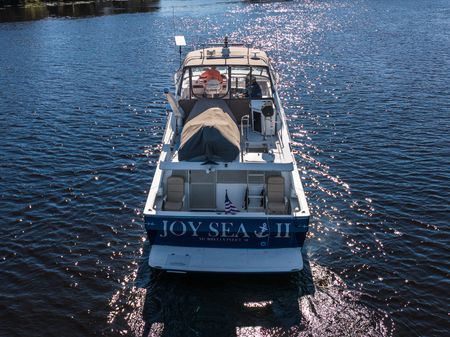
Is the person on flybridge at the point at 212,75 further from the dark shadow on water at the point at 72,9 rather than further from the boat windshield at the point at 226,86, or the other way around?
the dark shadow on water at the point at 72,9

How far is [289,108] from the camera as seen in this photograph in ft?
99.6

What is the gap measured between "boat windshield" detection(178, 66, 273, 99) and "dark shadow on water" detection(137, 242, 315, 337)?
24.6 ft

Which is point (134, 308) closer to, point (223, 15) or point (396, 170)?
point (396, 170)

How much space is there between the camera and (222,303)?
1358 centimetres

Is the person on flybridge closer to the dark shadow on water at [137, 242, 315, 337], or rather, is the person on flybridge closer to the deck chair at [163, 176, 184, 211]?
the deck chair at [163, 176, 184, 211]

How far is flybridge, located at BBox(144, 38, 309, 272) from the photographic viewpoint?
13.6 m

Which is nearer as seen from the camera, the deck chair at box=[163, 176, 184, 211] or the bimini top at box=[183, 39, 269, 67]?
the deck chair at box=[163, 176, 184, 211]

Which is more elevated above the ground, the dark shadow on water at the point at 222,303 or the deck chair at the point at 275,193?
the deck chair at the point at 275,193

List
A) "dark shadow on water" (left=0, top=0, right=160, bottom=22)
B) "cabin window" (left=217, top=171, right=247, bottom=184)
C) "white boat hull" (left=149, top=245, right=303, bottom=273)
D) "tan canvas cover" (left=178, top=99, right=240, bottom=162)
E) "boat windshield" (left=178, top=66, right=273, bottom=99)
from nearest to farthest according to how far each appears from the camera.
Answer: "white boat hull" (left=149, top=245, right=303, bottom=273), "tan canvas cover" (left=178, top=99, right=240, bottom=162), "cabin window" (left=217, top=171, right=247, bottom=184), "boat windshield" (left=178, top=66, right=273, bottom=99), "dark shadow on water" (left=0, top=0, right=160, bottom=22)

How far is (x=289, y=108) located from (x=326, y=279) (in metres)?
17.5

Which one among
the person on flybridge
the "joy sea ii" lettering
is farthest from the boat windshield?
the "joy sea ii" lettering

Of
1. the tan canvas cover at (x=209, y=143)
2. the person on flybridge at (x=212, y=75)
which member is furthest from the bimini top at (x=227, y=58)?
the tan canvas cover at (x=209, y=143)

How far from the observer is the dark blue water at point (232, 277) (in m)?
13.4

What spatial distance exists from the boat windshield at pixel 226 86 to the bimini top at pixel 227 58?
8.8 inches
